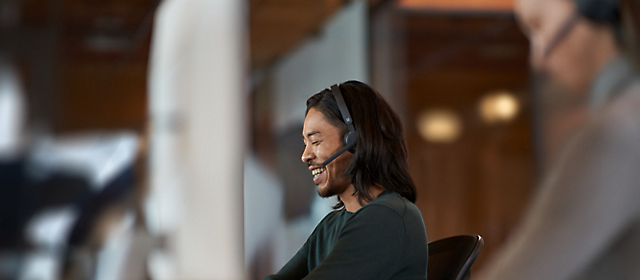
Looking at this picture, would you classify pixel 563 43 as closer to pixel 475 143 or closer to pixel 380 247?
pixel 380 247

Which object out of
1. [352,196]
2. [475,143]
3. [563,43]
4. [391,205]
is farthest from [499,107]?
[563,43]

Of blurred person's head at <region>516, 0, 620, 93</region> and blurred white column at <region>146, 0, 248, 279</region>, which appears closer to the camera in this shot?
blurred person's head at <region>516, 0, 620, 93</region>

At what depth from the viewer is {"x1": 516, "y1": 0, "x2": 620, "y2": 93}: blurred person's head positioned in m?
0.51

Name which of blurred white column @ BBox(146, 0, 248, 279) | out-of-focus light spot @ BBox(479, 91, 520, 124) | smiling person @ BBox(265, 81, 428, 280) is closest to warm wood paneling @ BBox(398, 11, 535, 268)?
out-of-focus light spot @ BBox(479, 91, 520, 124)

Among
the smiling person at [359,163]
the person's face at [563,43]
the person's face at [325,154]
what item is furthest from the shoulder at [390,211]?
the person's face at [563,43]

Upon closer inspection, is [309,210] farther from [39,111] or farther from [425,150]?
[39,111]

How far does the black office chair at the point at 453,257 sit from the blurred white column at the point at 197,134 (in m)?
2.33

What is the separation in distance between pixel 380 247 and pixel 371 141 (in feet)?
0.73

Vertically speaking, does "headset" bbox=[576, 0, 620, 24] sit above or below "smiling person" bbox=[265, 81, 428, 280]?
above

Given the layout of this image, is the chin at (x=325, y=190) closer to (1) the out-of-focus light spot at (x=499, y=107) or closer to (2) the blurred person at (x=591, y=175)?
(2) the blurred person at (x=591, y=175)

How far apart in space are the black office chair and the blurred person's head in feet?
1.89

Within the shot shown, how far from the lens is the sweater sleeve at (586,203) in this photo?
1.54 ft

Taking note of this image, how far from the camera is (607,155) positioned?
47 cm

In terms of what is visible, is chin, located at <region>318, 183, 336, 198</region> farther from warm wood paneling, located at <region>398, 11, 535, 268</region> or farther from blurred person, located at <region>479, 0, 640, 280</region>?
warm wood paneling, located at <region>398, 11, 535, 268</region>
